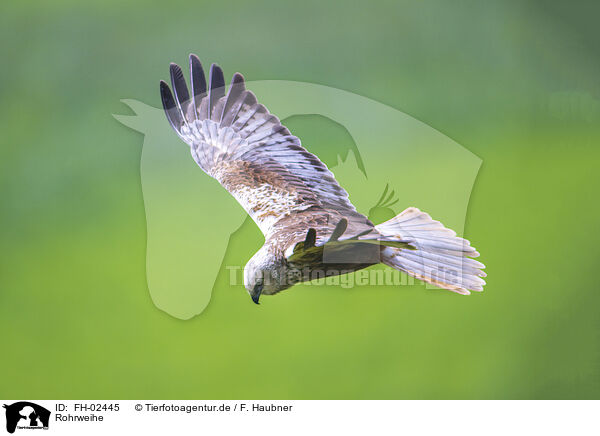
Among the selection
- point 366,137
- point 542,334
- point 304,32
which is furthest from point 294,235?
point 542,334

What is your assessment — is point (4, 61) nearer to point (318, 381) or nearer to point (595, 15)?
point (318, 381)

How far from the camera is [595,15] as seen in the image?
6.06ft

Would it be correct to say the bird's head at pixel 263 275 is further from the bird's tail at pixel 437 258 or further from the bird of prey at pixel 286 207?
the bird's tail at pixel 437 258

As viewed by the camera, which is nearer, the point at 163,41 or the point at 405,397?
the point at 405,397

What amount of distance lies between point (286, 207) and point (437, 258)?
35 cm

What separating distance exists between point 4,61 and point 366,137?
47.6 inches

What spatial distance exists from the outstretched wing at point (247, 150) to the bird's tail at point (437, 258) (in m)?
0.14
